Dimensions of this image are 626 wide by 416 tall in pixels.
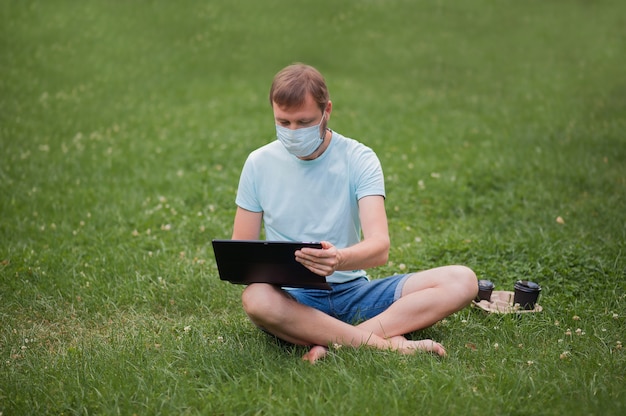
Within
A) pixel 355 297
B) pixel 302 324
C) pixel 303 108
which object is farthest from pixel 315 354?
pixel 303 108

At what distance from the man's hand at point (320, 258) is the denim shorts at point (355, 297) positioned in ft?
2.10

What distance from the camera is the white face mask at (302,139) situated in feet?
11.7

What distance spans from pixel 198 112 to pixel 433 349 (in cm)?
713

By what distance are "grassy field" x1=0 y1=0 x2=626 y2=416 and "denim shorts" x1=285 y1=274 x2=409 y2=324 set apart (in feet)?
1.15

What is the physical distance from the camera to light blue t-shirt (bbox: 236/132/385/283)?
12.3 feet

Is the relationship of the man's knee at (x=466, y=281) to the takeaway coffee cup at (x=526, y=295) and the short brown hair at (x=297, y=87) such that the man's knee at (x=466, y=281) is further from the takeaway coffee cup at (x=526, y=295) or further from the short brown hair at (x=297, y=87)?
the short brown hair at (x=297, y=87)

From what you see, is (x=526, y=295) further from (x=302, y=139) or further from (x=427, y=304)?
(x=302, y=139)

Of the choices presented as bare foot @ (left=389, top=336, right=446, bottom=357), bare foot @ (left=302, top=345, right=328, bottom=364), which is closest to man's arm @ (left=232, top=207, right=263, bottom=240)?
bare foot @ (left=302, top=345, right=328, bottom=364)

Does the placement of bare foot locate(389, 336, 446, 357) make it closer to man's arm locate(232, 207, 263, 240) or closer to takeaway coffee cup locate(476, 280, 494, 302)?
takeaway coffee cup locate(476, 280, 494, 302)

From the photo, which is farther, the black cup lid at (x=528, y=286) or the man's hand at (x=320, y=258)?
the black cup lid at (x=528, y=286)

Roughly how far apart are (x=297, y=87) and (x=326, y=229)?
80cm

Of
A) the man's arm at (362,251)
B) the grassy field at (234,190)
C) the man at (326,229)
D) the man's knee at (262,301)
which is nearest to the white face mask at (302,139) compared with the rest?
the man at (326,229)

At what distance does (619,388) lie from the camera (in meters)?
3.10

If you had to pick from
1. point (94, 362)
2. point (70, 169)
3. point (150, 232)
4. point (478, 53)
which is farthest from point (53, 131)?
point (478, 53)
